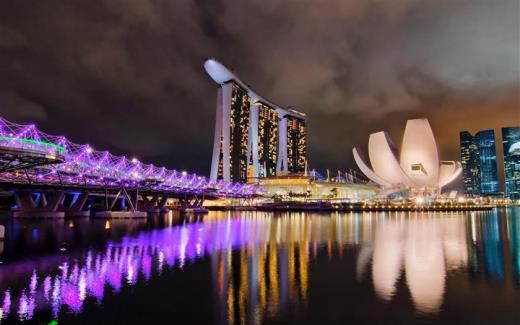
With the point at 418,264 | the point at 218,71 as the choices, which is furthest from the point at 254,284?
the point at 218,71

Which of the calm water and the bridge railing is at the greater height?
the bridge railing

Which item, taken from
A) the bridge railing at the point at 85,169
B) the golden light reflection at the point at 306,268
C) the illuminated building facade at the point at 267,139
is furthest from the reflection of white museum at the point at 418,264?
the illuminated building facade at the point at 267,139

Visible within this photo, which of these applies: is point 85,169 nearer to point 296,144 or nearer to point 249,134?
point 249,134

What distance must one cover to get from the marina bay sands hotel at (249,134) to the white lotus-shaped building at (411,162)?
128ft

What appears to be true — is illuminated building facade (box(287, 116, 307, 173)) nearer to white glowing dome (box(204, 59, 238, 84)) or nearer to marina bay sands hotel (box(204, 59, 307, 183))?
marina bay sands hotel (box(204, 59, 307, 183))

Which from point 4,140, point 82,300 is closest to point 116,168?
point 4,140

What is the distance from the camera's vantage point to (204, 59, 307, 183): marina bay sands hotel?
108 meters

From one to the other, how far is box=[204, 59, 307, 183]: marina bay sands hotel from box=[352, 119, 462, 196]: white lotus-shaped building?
38992 mm

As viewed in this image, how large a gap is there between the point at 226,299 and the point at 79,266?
6.23m

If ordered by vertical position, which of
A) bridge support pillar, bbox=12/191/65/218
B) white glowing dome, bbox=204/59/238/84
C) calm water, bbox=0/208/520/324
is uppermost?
white glowing dome, bbox=204/59/238/84

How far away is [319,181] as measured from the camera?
4250 inches

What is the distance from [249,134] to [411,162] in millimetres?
60600

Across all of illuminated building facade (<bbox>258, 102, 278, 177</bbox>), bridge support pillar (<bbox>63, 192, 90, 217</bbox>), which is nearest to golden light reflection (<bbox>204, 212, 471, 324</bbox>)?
bridge support pillar (<bbox>63, 192, 90, 217</bbox>)

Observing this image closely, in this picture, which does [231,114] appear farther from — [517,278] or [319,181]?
[517,278]
